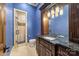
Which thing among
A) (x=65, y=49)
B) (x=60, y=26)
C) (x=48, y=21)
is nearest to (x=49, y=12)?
(x=48, y=21)

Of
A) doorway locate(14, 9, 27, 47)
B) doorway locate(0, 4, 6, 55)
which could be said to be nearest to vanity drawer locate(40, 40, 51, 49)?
doorway locate(14, 9, 27, 47)

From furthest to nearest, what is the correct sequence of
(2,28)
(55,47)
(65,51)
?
(2,28), (55,47), (65,51)

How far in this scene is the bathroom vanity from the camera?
1.80m

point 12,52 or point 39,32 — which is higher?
point 39,32

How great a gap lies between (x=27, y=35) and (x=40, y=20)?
0.30 meters

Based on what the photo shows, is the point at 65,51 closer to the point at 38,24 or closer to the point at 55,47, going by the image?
the point at 55,47

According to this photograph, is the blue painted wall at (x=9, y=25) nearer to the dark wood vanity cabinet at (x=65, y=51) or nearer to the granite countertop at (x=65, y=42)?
the granite countertop at (x=65, y=42)

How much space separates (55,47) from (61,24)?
35 cm

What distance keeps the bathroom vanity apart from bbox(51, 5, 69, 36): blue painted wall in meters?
0.11

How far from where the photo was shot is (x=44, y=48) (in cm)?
210

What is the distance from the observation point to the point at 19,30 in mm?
2092

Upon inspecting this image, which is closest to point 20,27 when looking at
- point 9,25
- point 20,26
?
point 20,26

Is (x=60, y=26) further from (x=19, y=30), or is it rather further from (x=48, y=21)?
(x=19, y=30)

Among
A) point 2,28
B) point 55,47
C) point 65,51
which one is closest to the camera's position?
point 65,51
